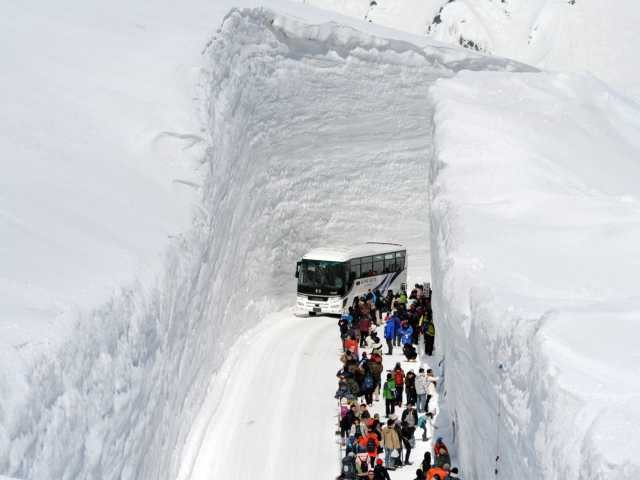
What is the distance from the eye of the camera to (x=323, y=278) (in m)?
26.3

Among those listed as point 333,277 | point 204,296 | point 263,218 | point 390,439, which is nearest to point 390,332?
point 204,296

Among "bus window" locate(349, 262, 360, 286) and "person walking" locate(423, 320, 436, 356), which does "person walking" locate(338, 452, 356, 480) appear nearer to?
"person walking" locate(423, 320, 436, 356)

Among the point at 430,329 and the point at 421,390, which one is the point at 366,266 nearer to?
the point at 430,329

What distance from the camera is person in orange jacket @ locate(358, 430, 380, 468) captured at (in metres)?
14.6

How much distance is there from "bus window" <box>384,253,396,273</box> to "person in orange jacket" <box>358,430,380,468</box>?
1396 cm

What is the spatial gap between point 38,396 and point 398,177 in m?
25.0

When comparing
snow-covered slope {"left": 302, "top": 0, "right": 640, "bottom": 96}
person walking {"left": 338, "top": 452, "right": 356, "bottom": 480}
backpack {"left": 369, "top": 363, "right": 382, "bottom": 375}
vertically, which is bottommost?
person walking {"left": 338, "top": 452, "right": 356, "bottom": 480}

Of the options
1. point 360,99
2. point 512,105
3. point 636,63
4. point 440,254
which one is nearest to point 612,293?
point 440,254

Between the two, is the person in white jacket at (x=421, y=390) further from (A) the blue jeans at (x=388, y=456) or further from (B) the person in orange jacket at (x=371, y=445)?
(B) the person in orange jacket at (x=371, y=445)

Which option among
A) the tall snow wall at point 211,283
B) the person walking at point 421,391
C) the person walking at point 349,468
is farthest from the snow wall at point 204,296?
the person walking at point 421,391

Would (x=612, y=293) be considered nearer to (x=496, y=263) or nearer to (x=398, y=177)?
(x=496, y=263)

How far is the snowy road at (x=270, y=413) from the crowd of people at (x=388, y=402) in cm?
64

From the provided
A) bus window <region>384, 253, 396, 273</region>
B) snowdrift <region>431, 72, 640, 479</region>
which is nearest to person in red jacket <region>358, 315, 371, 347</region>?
snowdrift <region>431, 72, 640, 479</region>

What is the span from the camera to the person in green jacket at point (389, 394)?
17266 millimetres
